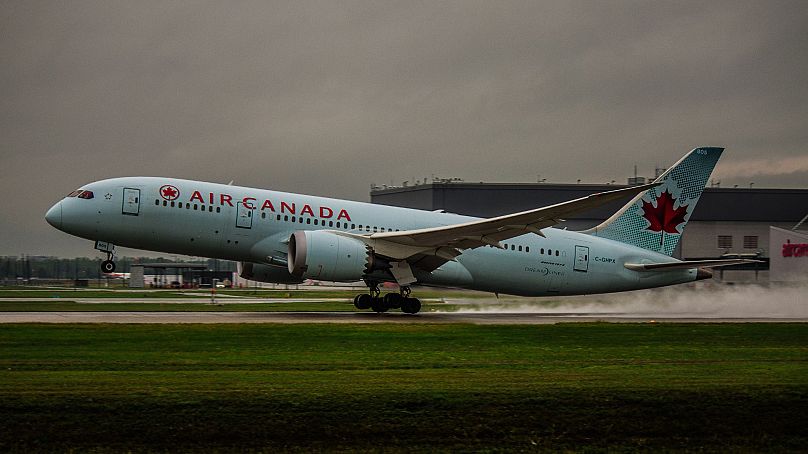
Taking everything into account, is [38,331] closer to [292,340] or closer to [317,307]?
[292,340]

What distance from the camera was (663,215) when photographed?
129 ft

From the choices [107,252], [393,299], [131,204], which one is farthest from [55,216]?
[393,299]

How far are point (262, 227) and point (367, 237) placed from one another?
153 inches

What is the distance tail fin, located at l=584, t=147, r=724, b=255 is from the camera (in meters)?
38.7

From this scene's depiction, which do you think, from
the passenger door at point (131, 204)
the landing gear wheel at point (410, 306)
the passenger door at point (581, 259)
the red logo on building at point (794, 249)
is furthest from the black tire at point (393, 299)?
the red logo on building at point (794, 249)

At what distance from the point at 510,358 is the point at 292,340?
237 inches

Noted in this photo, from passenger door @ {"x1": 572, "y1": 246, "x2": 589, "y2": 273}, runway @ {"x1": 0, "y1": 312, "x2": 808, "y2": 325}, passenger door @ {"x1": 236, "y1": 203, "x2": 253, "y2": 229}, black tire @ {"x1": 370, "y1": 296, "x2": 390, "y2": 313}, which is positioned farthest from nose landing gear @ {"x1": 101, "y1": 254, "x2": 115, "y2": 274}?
passenger door @ {"x1": 572, "y1": 246, "x2": 589, "y2": 273}

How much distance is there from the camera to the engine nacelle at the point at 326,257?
3178 cm

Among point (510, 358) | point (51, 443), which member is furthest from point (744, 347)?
point (51, 443)

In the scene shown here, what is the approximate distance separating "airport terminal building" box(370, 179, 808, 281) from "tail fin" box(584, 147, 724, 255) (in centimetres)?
4602

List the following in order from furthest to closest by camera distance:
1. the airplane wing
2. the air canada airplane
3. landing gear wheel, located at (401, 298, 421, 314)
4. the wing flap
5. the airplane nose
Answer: landing gear wheel, located at (401, 298, 421, 314) < the airplane nose < the air canada airplane < the airplane wing < the wing flap

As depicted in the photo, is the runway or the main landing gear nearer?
the runway

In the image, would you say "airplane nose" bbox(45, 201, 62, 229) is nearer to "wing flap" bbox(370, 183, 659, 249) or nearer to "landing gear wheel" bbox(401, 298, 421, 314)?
"wing flap" bbox(370, 183, 659, 249)

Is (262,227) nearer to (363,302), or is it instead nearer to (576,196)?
(363,302)
